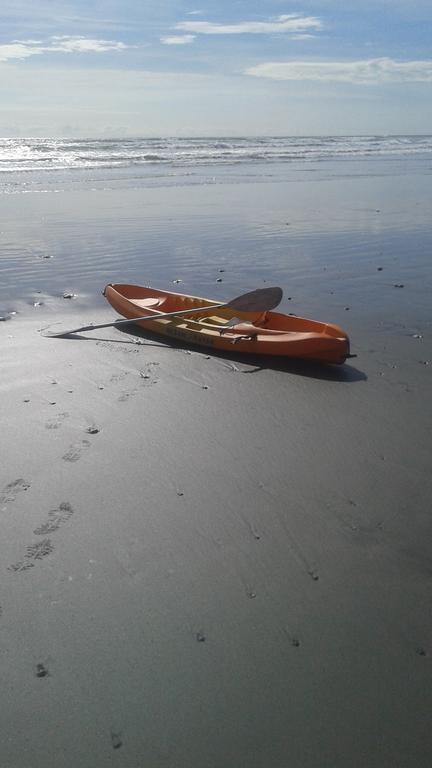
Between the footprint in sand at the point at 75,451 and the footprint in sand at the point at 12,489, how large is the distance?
0.42m

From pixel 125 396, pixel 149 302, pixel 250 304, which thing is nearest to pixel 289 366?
pixel 250 304

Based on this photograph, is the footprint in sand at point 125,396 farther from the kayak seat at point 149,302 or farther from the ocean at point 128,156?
the ocean at point 128,156

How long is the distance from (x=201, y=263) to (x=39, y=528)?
26.1ft

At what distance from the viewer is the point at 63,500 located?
4.29 m

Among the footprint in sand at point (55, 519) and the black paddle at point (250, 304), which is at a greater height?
the black paddle at point (250, 304)

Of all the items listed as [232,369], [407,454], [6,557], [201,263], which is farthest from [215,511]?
[201,263]

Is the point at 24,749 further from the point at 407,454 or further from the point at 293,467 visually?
the point at 407,454

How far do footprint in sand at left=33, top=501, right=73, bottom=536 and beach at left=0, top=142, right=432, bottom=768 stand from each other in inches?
0.5

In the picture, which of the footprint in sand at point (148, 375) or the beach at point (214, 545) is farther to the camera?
the footprint in sand at point (148, 375)

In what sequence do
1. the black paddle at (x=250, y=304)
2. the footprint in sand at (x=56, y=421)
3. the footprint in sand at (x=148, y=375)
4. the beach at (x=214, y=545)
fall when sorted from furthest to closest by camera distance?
the black paddle at (x=250, y=304), the footprint in sand at (x=148, y=375), the footprint in sand at (x=56, y=421), the beach at (x=214, y=545)

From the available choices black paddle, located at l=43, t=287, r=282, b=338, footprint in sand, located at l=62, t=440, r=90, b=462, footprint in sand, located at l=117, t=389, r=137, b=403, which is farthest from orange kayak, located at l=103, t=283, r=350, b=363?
footprint in sand, located at l=62, t=440, r=90, b=462

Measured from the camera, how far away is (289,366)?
684 centimetres

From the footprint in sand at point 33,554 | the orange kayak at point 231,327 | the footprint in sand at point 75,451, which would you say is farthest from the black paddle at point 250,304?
the footprint in sand at point 33,554

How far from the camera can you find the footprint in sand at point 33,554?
11.9ft
